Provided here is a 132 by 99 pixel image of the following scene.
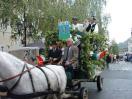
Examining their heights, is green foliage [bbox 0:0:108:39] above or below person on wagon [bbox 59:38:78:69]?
above

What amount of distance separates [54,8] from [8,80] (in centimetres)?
2345

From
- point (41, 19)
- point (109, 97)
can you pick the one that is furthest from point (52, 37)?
point (41, 19)

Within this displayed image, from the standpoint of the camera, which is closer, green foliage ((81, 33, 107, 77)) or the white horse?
the white horse

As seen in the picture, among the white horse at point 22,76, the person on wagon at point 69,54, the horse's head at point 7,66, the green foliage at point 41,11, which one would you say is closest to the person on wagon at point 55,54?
the person on wagon at point 69,54

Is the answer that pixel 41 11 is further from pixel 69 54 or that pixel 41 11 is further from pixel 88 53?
pixel 69 54

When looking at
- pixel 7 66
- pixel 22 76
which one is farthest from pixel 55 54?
pixel 7 66

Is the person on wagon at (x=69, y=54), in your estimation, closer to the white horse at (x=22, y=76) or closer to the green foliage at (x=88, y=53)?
the green foliage at (x=88, y=53)

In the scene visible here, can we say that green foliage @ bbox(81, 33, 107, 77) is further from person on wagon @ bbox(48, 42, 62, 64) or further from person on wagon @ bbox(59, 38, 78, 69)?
person on wagon @ bbox(59, 38, 78, 69)

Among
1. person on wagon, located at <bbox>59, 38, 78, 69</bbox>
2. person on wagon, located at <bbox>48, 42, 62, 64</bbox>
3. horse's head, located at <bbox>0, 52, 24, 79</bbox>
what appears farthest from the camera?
person on wagon, located at <bbox>48, 42, 62, 64</bbox>

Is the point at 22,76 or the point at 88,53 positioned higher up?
the point at 88,53

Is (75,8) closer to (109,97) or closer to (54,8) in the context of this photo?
(54,8)

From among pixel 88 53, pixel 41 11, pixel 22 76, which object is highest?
pixel 41 11

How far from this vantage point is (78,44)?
13.1 m

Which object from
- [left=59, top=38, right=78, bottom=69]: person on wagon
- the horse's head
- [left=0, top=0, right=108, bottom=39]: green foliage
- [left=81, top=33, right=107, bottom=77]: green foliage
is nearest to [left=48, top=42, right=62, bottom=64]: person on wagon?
[left=59, top=38, right=78, bottom=69]: person on wagon
